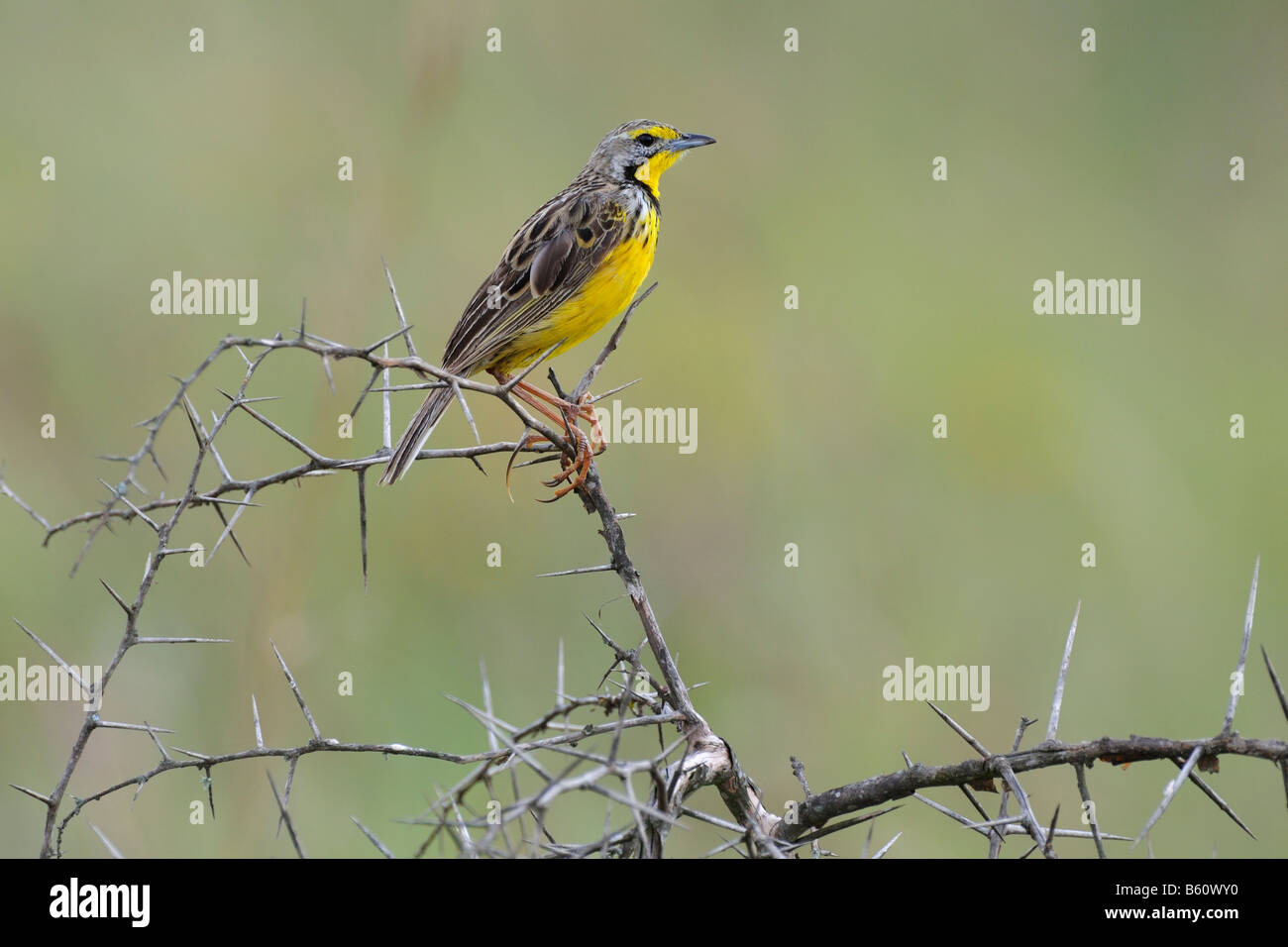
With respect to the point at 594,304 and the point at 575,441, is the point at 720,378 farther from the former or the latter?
the point at 575,441

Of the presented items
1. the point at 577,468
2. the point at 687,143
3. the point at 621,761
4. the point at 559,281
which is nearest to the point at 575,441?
the point at 577,468

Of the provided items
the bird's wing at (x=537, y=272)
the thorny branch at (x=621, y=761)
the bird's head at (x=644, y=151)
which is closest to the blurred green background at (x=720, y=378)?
the bird's wing at (x=537, y=272)

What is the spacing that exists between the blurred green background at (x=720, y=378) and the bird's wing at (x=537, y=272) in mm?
1277

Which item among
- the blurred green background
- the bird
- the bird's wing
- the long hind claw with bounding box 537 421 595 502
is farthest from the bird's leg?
the blurred green background

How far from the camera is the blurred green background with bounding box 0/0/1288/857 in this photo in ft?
19.8

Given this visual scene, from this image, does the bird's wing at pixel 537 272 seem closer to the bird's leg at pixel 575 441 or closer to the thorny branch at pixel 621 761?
the bird's leg at pixel 575 441

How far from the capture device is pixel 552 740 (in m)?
2.54

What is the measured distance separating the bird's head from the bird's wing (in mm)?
410

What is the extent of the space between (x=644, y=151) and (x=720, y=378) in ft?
6.13

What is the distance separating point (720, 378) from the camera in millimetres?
7762

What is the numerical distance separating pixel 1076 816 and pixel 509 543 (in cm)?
330

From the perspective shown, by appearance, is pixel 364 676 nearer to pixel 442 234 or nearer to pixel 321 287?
pixel 321 287

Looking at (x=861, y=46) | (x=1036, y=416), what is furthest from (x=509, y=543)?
(x=861, y=46)

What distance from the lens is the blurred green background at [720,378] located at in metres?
6.03
